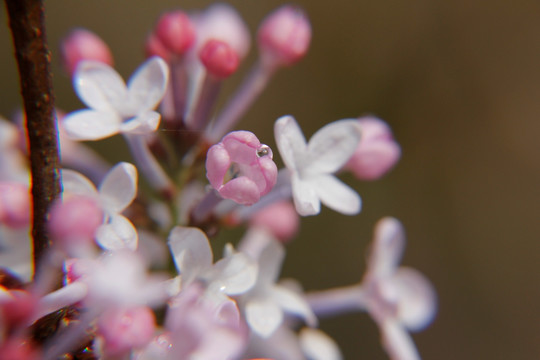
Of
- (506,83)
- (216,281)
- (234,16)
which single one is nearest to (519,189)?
(506,83)

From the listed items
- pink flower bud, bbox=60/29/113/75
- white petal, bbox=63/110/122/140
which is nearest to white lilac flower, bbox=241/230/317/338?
white petal, bbox=63/110/122/140

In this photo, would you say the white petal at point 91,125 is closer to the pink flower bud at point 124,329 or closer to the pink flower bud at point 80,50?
the pink flower bud at point 124,329

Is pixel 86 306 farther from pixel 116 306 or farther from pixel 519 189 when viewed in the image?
pixel 519 189

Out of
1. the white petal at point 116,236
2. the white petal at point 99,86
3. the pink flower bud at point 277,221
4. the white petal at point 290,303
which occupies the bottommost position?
the pink flower bud at point 277,221

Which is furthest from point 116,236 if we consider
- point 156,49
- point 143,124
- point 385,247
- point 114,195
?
point 385,247

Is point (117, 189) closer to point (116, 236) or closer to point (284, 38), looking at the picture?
point (116, 236)

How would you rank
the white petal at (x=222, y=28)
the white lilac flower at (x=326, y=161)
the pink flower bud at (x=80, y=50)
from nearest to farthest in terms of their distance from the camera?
the white lilac flower at (x=326, y=161) → the pink flower bud at (x=80, y=50) → the white petal at (x=222, y=28)

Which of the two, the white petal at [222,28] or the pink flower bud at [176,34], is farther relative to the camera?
the white petal at [222,28]

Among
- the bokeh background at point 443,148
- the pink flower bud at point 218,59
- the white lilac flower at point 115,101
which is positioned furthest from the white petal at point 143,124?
the bokeh background at point 443,148
